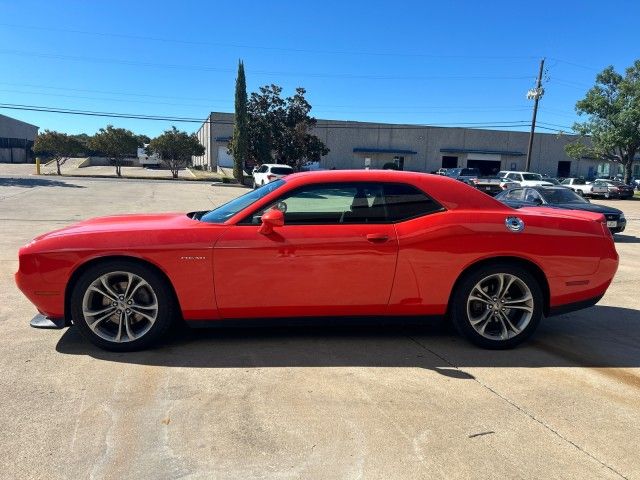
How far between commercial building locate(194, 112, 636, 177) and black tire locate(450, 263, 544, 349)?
5109 cm

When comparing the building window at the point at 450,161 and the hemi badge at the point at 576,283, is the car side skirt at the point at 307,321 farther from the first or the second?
the building window at the point at 450,161

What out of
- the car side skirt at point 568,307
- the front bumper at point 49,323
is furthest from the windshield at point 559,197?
the front bumper at point 49,323

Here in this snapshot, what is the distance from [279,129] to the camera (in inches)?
1699

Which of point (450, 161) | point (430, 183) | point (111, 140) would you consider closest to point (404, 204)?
point (430, 183)

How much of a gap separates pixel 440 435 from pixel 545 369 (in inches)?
58.8

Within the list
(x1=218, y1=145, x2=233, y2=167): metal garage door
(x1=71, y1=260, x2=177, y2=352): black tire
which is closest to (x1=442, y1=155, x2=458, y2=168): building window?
(x1=218, y1=145, x2=233, y2=167): metal garage door

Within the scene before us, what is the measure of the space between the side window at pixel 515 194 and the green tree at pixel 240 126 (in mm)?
29121

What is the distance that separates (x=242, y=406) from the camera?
3223 millimetres

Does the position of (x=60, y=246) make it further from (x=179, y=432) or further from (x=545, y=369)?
(x=545, y=369)

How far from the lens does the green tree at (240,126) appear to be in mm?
40719

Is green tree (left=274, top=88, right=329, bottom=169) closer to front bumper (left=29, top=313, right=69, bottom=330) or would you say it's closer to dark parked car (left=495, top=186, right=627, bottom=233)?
dark parked car (left=495, top=186, right=627, bottom=233)

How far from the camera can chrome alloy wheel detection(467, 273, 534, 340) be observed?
4.22 metres

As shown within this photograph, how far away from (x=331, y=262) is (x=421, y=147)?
58.4 metres

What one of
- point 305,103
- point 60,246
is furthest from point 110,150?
point 60,246
